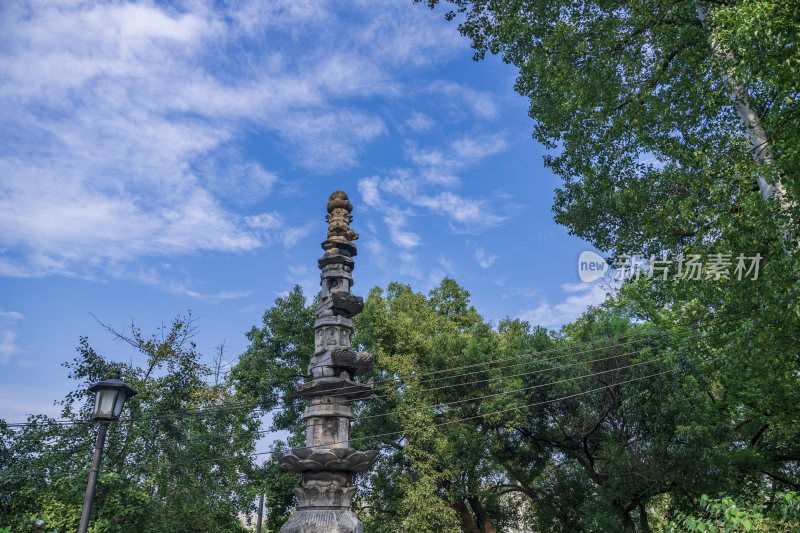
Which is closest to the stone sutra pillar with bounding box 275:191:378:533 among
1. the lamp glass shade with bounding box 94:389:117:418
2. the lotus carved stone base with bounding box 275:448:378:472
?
the lotus carved stone base with bounding box 275:448:378:472

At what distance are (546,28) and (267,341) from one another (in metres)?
18.3

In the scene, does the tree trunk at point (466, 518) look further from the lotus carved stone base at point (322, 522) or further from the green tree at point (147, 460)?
the lotus carved stone base at point (322, 522)

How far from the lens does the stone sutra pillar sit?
8.66 metres

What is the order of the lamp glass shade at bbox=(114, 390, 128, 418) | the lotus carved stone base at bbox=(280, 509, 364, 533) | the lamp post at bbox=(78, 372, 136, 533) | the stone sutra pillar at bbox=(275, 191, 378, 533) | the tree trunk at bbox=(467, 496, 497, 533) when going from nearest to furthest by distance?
the lamp post at bbox=(78, 372, 136, 533), the lamp glass shade at bbox=(114, 390, 128, 418), the lotus carved stone base at bbox=(280, 509, 364, 533), the stone sutra pillar at bbox=(275, 191, 378, 533), the tree trunk at bbox=(467, 496, 497, 533)

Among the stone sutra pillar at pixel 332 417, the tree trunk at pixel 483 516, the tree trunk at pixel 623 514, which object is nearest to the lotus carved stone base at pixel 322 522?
the stone sutra pillar at pixel 332 417

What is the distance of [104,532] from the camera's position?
14070 millimetres

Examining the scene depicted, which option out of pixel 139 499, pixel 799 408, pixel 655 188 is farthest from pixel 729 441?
pixel 139 499

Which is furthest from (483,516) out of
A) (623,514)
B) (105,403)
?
(105,403)

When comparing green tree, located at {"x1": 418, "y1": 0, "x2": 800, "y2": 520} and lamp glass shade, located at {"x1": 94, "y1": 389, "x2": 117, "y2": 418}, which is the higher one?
green tree, located at {"x1": 418, "y1": 0, "x2": 800, "y2": 520}

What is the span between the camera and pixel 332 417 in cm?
925

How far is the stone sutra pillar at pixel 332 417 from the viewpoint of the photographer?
8.66m

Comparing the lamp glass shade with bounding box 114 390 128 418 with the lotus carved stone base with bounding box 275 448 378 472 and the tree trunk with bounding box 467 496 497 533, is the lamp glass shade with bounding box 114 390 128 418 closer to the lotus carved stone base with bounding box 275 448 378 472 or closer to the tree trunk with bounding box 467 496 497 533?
the lotus carved stone base with bounding box 275 448 378 472

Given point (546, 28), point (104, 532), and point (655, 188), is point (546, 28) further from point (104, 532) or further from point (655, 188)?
point (104, 532)

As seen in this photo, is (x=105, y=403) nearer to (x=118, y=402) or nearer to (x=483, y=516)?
(x=118, y=402)
